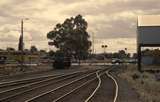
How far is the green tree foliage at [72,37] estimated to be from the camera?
139750 mm

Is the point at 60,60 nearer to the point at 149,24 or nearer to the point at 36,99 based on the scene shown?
the point at 149,24

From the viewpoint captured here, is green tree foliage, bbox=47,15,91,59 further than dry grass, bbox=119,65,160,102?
Yes

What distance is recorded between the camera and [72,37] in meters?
141

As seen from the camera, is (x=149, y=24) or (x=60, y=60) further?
(x=60, y=60)

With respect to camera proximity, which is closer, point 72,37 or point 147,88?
point 147,88

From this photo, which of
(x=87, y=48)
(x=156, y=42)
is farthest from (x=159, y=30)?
(x=87, y=48)

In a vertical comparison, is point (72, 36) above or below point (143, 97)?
above

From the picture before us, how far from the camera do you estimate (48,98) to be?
2669 centimetres

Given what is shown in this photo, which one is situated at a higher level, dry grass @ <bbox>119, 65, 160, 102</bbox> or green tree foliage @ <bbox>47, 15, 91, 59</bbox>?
green tree foliage @ <bbox>47, 15, 91, 59</bbox>

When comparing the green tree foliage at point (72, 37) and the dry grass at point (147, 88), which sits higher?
the green tree foliage at point (72, 37)

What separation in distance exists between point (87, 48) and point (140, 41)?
74250 mm

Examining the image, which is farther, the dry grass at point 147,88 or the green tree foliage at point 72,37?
the green tree foliage at point 72,37

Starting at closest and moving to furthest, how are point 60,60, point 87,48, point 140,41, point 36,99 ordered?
point 36,99 < point 140,41 < point 60,60 < point 87,48

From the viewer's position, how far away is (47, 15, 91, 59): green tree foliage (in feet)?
458
